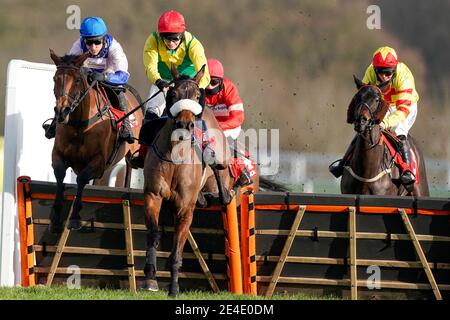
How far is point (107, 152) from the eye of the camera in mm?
9945

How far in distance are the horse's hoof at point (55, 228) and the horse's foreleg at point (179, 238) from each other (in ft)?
3.66

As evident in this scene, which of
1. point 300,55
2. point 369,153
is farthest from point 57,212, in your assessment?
A: point 300,55

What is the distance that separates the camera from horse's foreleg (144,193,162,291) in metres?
8.17

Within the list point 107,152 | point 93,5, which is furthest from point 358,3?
point 107,152

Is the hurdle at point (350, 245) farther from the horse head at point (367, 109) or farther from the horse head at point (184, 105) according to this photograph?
the horse head at point (367, 109)

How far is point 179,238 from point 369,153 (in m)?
2.44

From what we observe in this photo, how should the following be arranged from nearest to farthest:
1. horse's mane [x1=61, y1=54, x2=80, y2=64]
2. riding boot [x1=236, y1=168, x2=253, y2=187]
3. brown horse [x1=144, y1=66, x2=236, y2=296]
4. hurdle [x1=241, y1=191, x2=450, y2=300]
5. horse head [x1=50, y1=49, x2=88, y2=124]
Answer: brown horse [x1=144, y1=66, x2=236, y2=296]
hurdle [x1=241, y1=191, x2=450, y2=300]
horse head [x1=50, y1=49, x2=88, y2=124]
horse's mane [x1=61, y1=54, x2=80, y2=64]
riding boot [x1=236, y1=168, x2=253, y2=187]

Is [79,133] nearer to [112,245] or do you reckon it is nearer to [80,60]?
[80,60]

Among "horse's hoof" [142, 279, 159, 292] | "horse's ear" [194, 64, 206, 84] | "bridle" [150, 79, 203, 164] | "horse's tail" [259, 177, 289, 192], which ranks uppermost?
"horse's ear" [194, 64, 206, 84]

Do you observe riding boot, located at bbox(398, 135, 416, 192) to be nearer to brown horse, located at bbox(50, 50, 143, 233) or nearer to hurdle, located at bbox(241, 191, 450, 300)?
hurdle, located at bbox(241, 191, 450, 300)

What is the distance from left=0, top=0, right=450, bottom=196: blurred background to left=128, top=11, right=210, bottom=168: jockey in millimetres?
8734

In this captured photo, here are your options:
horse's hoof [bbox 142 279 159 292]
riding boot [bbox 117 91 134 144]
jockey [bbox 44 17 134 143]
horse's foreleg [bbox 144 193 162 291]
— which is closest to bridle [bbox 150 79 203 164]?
horse's foreleg [bbox 144 193 162 291]
